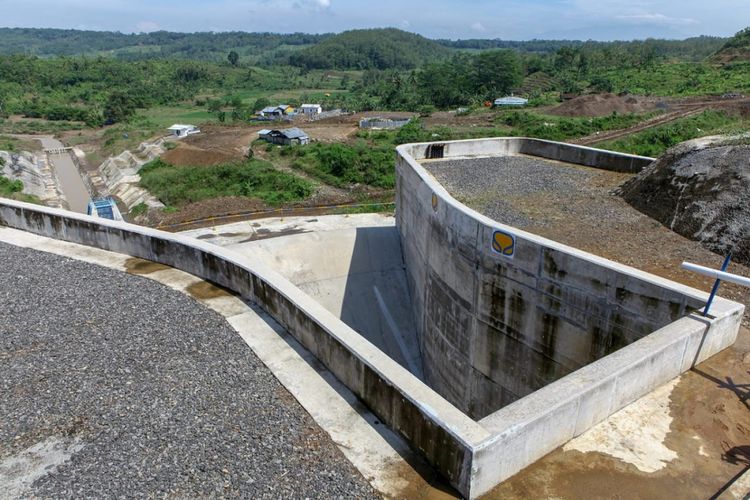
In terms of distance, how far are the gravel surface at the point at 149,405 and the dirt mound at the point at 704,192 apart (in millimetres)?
10509

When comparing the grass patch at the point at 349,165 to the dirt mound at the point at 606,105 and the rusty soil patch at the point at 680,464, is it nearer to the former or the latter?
the dirt mound at the point at 606,105

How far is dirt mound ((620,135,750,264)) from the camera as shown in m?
11.9

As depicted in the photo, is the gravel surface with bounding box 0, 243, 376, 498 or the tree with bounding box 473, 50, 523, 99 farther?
the tree with bounding box 473, 50, 523, 99

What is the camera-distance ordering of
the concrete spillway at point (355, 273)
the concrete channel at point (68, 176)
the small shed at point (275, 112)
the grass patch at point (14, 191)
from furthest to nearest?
the small shed at point (275, 112) < the concrete channel at point (68, 176) < the grass patch at point (14, 191) < the concrete spillway at point (355, 273)

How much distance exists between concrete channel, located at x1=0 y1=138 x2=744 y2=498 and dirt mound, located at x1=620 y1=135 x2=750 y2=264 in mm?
3772

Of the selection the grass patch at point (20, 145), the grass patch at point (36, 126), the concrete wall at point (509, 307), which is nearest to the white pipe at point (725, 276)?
the concrete wall at point (509, 307)

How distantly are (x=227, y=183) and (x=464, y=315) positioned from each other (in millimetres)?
29131

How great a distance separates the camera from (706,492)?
5.55 meters

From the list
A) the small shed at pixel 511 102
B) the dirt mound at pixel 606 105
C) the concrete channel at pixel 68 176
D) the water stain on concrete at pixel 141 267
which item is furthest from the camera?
the small shed at pixel 511 102

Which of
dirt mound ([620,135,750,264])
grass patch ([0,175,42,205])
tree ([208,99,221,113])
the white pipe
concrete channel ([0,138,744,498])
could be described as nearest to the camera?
concrete channel ([0,138,744,498])

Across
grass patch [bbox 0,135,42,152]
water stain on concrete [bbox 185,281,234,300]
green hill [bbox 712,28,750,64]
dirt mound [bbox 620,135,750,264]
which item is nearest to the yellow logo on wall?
Answer: dirt mound [bbox 620,135,750,264]

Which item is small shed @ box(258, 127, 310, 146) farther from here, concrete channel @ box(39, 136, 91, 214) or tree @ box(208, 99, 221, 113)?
tree @ box(208, 99, 221, 113)

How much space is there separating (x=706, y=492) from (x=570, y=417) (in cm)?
152

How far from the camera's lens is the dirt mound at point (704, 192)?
11.9 metres
